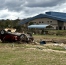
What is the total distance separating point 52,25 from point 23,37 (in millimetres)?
50958

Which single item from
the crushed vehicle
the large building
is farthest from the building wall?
the crushed vehicle

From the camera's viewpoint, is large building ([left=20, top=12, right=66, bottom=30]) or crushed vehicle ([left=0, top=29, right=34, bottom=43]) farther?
large building ([left=20, top=12, right=66, bottom=30])

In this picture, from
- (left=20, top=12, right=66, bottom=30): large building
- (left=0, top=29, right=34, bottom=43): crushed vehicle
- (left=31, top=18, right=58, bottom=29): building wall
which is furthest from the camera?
(left=31, top=18, right=58, bottom=29): building wall

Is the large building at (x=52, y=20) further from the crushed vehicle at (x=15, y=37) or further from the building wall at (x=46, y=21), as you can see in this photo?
the crushed vehicle at (x=15, y=37)

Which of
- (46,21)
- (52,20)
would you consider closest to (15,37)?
(52,20)

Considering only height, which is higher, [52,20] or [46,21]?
[52,20]

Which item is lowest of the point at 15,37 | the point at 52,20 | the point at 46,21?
the point at 46,21

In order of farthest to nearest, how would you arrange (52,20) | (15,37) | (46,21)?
(46,21) → (52,20) → (15,37)

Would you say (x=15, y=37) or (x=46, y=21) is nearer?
(x=15, y=37)

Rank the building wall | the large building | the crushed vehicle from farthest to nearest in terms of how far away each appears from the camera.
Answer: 1. the building wall
2. the large building
3. the crushed vehicle

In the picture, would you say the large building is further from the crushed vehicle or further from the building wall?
the crushed vehicle

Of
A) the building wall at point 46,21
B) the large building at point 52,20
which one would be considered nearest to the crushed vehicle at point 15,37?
the large building at point 52,20

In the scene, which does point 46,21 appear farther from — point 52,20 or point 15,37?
point 15,37

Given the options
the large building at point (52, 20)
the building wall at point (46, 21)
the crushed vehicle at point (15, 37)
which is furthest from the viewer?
the building wall at point (46, 21)
